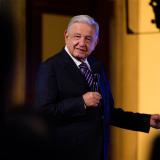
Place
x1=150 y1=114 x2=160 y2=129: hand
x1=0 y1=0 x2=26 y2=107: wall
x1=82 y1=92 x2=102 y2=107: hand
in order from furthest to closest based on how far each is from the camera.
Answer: x1=0 y1=0 x2=26 y2=107: wall
x1=150 y1=114 x2=160 y2=129: hand
x1=82 y1=92 x2=102 y2=107: hand

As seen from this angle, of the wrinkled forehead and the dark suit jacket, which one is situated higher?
the wrinkled forehead

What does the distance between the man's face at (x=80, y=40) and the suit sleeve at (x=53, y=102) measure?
25cm

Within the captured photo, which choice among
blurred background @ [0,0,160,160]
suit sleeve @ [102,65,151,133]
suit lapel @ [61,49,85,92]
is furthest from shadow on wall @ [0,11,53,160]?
blurred background @ [0,0,160,160]

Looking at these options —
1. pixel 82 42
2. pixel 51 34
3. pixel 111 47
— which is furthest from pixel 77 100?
pixel 111 47

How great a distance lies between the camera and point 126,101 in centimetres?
279

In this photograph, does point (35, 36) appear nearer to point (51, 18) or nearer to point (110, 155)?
point (51, 18)

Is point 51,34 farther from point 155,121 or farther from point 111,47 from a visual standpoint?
point 155,121

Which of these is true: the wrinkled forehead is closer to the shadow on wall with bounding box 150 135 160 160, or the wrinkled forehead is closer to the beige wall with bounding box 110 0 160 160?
the beige wall with bounding box 110 0 160 160

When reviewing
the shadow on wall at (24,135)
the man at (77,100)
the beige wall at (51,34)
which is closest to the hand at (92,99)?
the man at (77,100)

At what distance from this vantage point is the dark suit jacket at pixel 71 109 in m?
1.35

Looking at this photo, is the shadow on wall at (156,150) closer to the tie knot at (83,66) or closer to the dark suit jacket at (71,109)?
the dark suit jacket at (71,109)

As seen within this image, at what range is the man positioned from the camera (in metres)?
1.35

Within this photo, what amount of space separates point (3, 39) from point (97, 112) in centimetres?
149

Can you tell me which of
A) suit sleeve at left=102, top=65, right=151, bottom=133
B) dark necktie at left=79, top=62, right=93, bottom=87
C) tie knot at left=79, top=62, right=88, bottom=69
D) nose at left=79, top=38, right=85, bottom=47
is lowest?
suit sleeve at left=102, top=65, right=151, bottom=133
